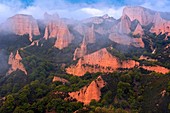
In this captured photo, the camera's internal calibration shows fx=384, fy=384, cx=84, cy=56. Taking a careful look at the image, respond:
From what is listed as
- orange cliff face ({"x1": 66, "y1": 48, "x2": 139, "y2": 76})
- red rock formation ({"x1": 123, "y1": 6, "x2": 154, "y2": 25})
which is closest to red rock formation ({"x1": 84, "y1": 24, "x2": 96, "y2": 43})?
orange cliff face ({"x1": 66, "y1": 48, "x2": 139, "y2": 76})

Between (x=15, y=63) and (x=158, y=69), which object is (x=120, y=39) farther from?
(x=15, y=63)

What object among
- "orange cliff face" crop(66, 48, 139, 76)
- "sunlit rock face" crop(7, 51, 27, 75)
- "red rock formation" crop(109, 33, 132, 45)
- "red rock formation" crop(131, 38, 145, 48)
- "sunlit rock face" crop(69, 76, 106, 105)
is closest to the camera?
"sunlit rock face" crop(69, 76, 106, 105)

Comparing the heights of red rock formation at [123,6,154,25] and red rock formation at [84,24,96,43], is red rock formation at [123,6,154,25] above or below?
above

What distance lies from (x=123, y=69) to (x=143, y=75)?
593 cm

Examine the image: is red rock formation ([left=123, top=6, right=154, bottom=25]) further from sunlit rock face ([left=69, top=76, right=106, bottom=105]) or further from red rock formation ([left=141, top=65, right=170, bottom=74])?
sunlit rock face ([left=69, top=76, right=106, bottom=105])

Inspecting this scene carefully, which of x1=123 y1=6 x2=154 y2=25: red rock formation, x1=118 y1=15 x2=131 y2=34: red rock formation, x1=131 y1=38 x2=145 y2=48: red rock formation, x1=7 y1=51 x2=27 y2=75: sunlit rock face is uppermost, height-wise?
x1=123 y1=6 x2=154 y2=25: red rock formation

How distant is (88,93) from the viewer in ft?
141

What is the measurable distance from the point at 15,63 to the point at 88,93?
22153 mm

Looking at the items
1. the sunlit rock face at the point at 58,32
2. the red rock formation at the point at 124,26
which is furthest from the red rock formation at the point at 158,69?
the red rock formation at the point at 124,26

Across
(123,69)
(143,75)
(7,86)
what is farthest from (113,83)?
(7,86)

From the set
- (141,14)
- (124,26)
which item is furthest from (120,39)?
(141,14)

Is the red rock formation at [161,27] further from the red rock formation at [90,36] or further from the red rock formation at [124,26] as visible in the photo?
the red rock formation at [90,36]

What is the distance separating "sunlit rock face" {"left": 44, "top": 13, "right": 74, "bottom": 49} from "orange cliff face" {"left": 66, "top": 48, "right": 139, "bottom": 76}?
14256 mm

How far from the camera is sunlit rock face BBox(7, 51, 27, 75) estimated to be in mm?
60044
